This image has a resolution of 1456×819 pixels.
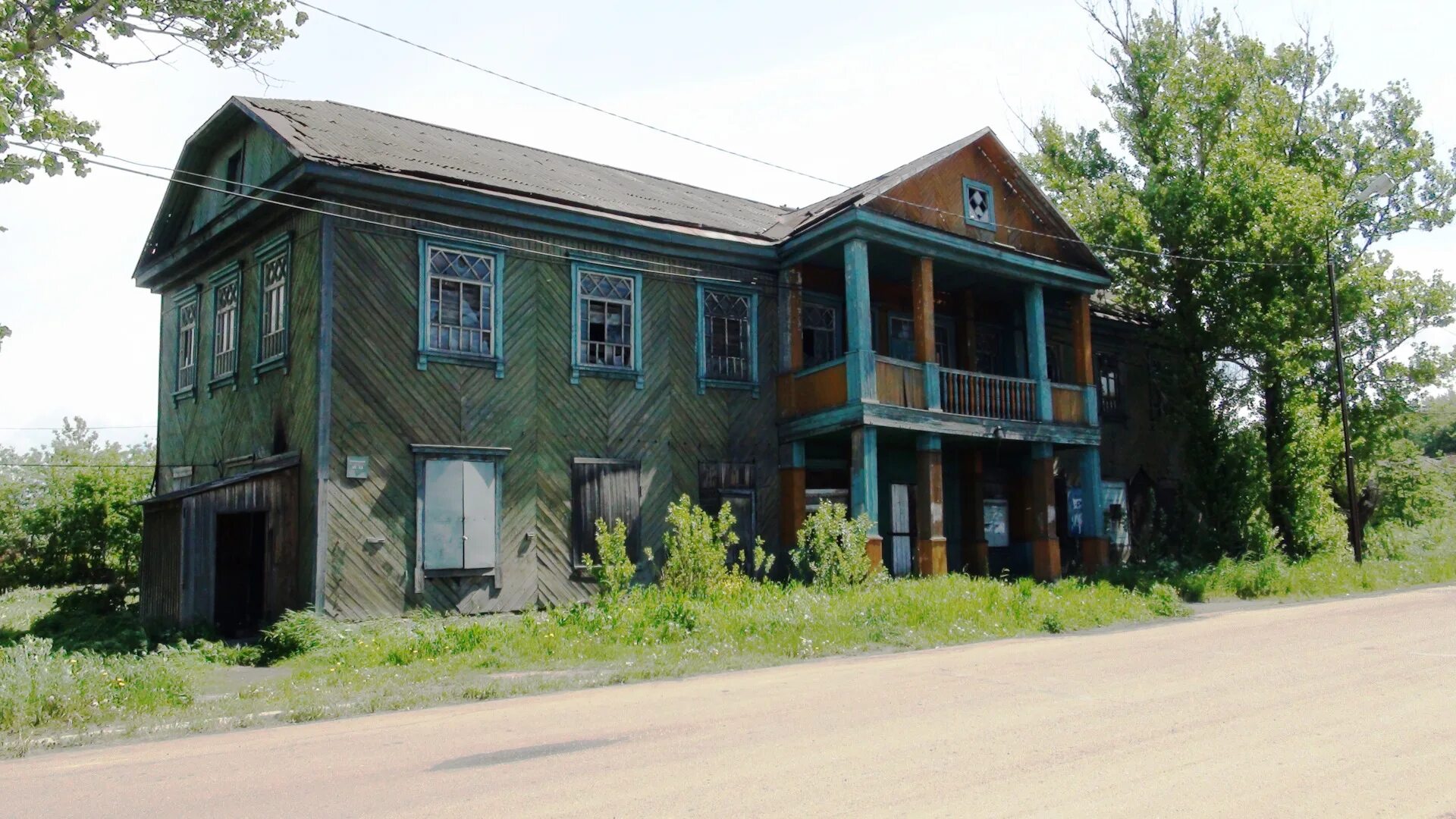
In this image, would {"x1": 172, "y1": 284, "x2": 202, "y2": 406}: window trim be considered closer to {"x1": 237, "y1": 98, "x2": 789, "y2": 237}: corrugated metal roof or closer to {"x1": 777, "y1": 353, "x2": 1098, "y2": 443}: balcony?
{"x1": 237, "y1": 98, "x2": 789, "y2": 237}: corrugated metal roof

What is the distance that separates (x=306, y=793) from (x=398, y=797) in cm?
54

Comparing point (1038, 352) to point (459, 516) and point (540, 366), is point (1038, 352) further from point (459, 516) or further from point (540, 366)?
point (459, 516)

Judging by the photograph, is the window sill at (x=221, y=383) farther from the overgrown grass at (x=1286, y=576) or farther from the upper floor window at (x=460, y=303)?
the overgrown grass at (x=1286, y=576)

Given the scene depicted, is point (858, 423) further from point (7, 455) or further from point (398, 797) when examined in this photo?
point (7, 455)

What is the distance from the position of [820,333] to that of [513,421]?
648 centimetres

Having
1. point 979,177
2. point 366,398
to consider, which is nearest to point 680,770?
point 366,398

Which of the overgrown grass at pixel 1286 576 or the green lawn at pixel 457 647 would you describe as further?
the overgrown grass at pixel 1286 576

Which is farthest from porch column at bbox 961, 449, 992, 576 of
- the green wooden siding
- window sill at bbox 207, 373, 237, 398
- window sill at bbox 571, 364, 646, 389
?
A: window sill at bbox 207, 373, 237, 398

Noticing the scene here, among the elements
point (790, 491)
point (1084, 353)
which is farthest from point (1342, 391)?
point (790, 491)

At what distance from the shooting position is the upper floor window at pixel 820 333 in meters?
18.6

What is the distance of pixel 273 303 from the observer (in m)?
14.7

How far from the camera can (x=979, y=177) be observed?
19125 millimetres

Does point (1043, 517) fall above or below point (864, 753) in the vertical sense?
above

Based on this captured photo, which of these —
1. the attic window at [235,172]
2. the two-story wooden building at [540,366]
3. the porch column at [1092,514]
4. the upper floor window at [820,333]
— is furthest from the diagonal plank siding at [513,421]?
the porch column at [1092,514]
